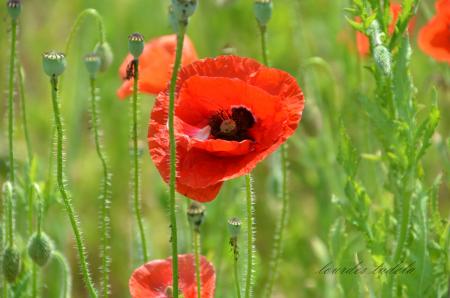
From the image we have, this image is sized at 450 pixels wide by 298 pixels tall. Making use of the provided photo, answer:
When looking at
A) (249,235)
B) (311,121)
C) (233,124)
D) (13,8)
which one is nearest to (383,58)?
(233,124)

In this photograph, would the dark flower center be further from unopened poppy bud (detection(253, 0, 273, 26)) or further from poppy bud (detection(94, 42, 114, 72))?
poppy bud (detection(94, 42, 114, 72))

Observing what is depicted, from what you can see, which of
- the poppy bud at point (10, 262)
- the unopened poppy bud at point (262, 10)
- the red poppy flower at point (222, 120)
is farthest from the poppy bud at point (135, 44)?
the poppy bud at point (10, 262)

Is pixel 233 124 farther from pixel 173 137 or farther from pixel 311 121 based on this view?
pixel 311 121

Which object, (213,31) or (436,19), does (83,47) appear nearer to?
(213,31)

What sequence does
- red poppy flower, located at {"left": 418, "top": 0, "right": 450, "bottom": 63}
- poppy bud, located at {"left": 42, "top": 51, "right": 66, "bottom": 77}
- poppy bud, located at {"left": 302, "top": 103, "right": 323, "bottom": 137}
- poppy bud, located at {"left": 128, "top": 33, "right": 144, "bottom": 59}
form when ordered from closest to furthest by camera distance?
poppy bud, located at {"left": 42, "top": 51, "right": 66, "bottom": 77} → poppy bud, located at {"left": 128, "top": 33, "right": 144, "bottom": 59} → red poppy flower, located at {"left": 418, "top": 0, "right": 450, "bottom": 63} → poppy bud, located at {"left": 302, "top": 103, "right": 323, "bottom": 137}

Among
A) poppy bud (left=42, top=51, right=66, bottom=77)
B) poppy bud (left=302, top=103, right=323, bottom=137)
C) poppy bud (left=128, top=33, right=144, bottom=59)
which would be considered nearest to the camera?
poppy bud (left=42, top=51, right=66, bottom=77)

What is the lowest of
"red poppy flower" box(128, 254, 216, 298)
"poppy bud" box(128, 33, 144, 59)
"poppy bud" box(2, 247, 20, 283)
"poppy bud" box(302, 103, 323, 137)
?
"red poppy flower" box(128, 254, 216, 298)

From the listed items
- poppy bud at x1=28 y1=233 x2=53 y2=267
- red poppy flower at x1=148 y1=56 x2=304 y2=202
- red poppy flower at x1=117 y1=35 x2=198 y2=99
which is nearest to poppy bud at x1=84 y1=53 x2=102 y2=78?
red poppy flower at x1=117 y1=35 x2=198 y2=99

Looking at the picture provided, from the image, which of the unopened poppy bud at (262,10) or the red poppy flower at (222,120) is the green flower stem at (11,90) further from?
the unopened poppy bud at (262,10)
